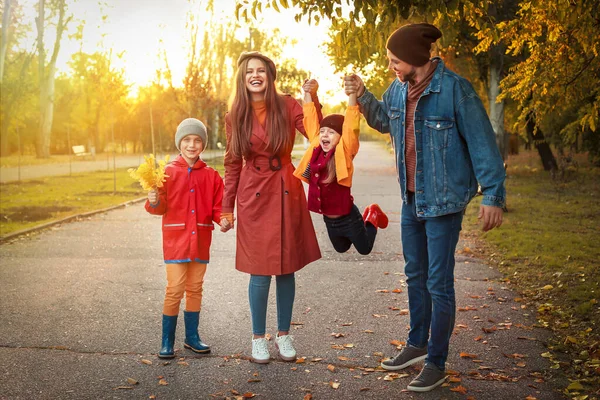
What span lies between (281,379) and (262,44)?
40.3m

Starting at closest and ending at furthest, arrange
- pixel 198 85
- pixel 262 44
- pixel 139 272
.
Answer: pixel 139 272 → pixel 198 85 → pixel 262 44

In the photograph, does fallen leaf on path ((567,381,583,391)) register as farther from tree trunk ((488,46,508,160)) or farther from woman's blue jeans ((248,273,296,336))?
tree trunk ((488,46,508,160))

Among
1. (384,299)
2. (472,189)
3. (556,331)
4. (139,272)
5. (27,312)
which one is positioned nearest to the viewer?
(472,189)

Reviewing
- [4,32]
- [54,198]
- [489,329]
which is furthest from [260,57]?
[4,32]

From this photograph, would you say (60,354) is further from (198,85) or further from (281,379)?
(198,85)

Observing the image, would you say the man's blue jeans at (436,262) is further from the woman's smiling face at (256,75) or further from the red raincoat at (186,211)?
the red raincoat at (186,211)

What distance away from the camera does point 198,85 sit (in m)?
26.1

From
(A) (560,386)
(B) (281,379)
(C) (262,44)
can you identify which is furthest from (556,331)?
(C) (262,44)

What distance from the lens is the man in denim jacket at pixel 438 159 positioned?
157 inches

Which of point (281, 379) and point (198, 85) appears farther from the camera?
point (198, 85)

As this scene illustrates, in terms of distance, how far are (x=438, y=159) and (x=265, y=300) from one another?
1555mm

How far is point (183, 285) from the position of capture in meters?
4.89

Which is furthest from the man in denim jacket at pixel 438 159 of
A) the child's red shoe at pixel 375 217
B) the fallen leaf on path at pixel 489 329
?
the fallen leaf on path at pixel 489 329

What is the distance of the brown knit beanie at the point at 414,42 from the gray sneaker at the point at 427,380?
1.78 meters
